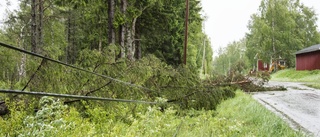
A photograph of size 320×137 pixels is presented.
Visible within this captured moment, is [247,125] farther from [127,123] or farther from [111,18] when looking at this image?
[111,18]

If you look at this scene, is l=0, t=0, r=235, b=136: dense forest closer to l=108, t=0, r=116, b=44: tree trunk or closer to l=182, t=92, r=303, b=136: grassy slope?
l=108, t=0, r=116, b=44: tree trunk

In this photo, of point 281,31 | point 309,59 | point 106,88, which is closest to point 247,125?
point 106,88

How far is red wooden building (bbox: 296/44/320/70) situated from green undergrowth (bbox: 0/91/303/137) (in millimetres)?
25673

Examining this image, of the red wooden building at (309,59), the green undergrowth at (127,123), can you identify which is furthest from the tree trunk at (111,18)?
the red wooden building at (309,59)

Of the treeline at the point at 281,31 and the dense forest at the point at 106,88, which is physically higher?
the treeline at the point at 281,31

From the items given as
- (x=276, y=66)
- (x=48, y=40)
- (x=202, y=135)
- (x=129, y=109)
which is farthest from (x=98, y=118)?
(x=276, y=66)

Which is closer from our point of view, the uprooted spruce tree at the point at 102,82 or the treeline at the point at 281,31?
the uprooted spruce tree at the point at 102,82

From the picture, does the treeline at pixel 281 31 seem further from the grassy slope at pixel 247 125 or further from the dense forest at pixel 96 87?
the grassy slope at pixel 247 125

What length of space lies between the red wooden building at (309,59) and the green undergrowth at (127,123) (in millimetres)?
25673

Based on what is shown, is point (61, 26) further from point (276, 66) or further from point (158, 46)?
point (276, 66)

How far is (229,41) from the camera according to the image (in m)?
88.0

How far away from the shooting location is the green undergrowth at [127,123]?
111 inches

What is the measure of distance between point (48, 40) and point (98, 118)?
63.2 ft

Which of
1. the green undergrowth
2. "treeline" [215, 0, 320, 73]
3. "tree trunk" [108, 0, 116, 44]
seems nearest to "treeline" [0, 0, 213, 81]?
"tree trunk" [108, 0, 116, 44]
